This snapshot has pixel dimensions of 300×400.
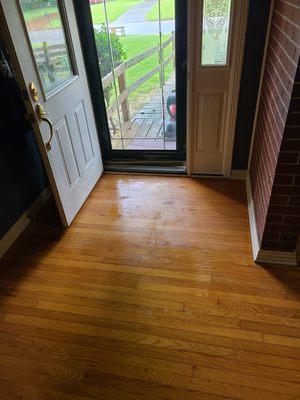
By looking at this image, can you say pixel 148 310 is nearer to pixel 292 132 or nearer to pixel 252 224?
pixel 252 224

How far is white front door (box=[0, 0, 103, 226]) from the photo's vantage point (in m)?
1.66

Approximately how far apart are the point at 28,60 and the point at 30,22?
0.25 metres

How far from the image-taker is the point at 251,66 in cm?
217

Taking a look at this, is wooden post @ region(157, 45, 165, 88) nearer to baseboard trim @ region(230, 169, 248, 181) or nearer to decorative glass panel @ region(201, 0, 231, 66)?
decorative glass panel @ region(201, 0, 231, 66)

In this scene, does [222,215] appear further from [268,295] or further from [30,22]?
[30,22]

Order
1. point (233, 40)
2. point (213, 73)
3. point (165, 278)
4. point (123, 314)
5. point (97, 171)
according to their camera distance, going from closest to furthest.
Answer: point (123, 314) < point (165, 278) < point (233, 40) < point (213, 73) < point (97, 171)

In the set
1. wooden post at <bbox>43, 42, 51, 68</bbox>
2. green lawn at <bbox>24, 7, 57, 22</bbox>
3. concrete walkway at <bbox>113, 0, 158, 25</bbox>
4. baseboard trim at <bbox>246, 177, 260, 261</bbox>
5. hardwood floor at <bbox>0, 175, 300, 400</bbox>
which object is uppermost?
green lawn at <bbox>24, 7, 57, 22</bbox>

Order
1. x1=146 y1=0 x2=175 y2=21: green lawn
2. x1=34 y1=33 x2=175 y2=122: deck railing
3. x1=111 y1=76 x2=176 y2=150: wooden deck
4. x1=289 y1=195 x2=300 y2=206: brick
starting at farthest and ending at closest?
x1=111 y1=76 x2=176 y2=150: wooden deck
x1=34 y1=33 x2=175 y2=122: deck railing
x1=146 y1=0 x2=175 y2=21: green lawn
x1=289 y1=195 x2=300 y2=206: brick

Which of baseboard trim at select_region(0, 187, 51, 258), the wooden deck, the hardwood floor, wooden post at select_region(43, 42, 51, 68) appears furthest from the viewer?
the wooden deck

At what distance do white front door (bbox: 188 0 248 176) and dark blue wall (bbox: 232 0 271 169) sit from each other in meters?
0.05

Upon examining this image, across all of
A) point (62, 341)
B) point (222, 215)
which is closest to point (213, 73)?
point (222, 215)

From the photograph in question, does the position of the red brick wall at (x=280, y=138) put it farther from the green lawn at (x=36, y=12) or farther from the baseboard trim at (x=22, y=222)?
the baseboard trim at (x=22, y=222)

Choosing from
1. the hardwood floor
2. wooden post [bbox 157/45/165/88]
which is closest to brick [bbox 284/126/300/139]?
the hardwood floor

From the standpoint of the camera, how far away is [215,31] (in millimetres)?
2107
